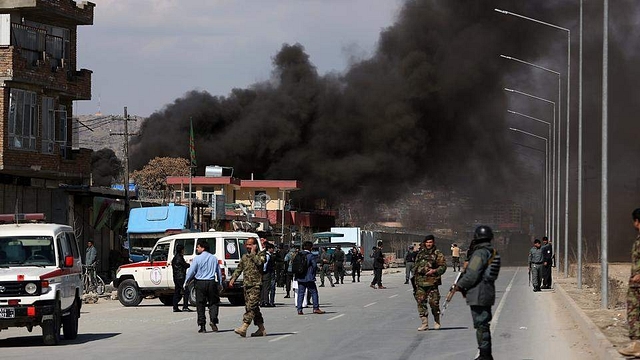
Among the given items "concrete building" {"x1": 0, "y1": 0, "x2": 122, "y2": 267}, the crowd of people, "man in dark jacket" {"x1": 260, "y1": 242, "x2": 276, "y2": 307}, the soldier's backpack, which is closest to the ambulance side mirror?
the crowd of people

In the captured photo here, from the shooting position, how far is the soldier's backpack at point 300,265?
83.2ft

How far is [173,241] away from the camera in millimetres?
30047

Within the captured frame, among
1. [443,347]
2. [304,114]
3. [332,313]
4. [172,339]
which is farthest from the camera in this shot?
[304,114]

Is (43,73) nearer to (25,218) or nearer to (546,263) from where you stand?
(546,263)

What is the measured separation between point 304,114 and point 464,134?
13.7 metres

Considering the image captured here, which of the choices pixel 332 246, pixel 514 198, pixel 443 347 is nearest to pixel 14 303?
pixel 443 347

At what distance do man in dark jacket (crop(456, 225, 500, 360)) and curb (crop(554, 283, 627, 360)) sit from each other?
1.91 m

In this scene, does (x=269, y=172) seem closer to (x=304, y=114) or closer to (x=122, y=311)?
(x=304, y=114)


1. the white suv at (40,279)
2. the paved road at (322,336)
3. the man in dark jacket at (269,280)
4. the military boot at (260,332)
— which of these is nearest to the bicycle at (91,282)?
the paved road at (322,336)

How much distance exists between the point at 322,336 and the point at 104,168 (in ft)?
250

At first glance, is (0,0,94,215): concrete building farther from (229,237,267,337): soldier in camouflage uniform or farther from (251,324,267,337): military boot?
(251,324,267,337): military boot

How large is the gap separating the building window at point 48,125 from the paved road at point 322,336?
587 inches

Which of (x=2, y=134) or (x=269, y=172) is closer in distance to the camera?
(x=2, y=134)

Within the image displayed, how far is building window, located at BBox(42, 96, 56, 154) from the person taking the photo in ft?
140
